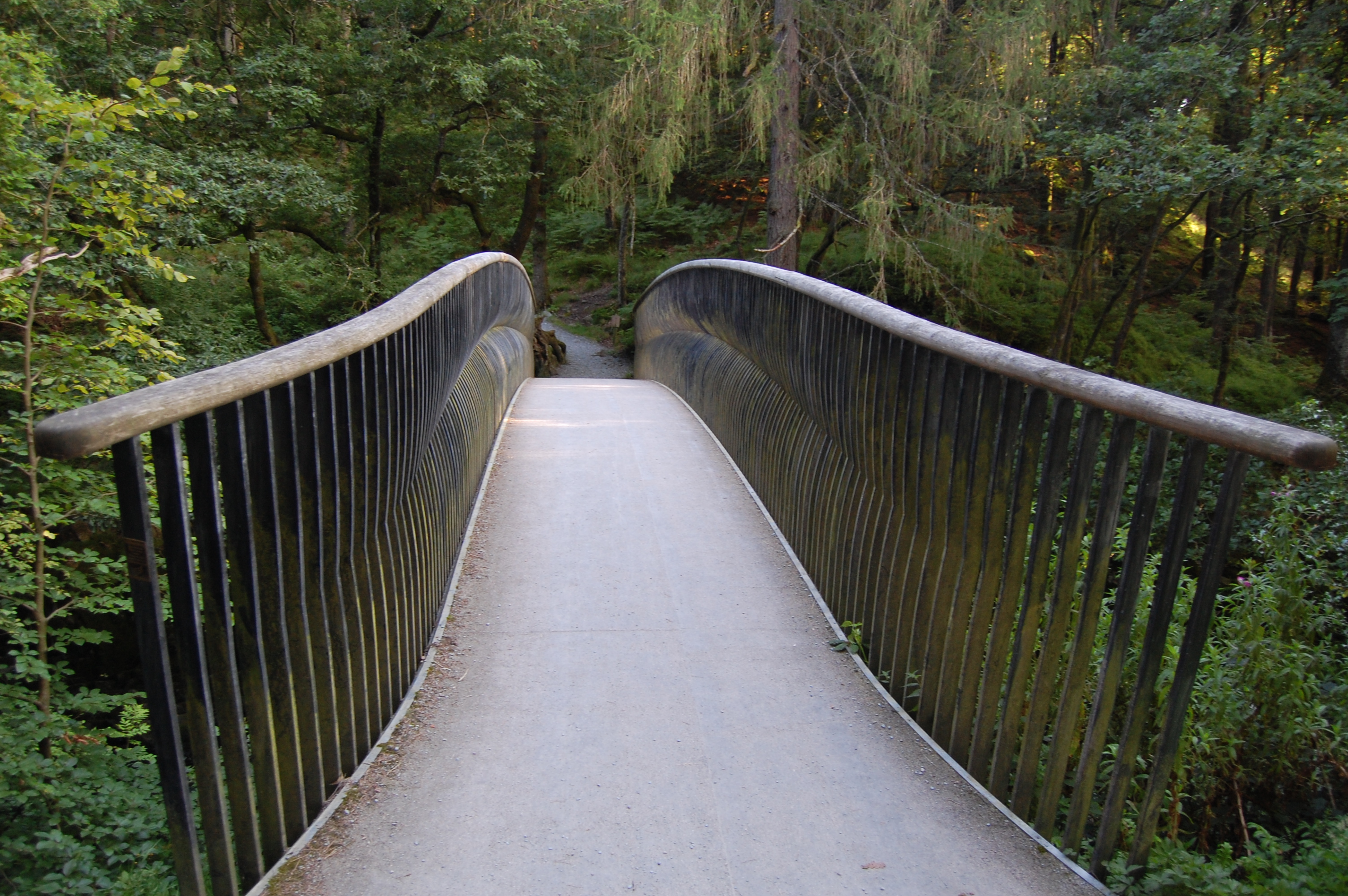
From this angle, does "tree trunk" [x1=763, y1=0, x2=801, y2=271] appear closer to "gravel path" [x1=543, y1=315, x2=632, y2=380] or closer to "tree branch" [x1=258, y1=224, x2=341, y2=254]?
"tree branch" [x1=258, y1=224, x2=341, y2=254]

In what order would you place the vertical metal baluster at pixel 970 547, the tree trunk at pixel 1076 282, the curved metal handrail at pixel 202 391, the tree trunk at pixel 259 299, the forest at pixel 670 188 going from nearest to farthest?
the curved metal handrail at pixel 202 391 < the vertical metal baluster at pixel 970 547 < the forest at pixel 670 188 < the tree trunk at pixel 259 299 < the tree trunk at pixel 1076 282

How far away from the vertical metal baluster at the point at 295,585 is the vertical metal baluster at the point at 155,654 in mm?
494

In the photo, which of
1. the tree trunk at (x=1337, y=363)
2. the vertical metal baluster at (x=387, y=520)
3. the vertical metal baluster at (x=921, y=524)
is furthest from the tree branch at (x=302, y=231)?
the tree trunk at (x=1337, y=363)

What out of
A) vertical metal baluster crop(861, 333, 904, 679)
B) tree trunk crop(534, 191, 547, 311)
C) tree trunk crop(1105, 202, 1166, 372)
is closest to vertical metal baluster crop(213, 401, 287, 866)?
vertical metal baluster crop(861, 333, 904, 679)

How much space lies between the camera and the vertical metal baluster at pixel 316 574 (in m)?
2.29

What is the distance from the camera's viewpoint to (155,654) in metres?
1.65

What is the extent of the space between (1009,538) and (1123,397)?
0.60m

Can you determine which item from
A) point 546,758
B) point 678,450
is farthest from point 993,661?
point 678,450

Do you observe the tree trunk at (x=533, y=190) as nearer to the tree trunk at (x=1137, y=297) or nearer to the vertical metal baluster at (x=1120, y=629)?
the tree trunk at (x=1137, y=297)

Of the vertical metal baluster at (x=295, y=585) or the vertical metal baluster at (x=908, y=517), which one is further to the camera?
the vertical metal baluster at (x=908, y=517)

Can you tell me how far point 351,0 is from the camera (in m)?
13.9

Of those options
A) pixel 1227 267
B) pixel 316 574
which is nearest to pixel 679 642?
pixel 316 574

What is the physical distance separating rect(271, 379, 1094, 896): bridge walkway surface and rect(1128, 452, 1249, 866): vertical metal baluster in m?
0.30

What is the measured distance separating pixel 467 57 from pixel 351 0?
1.94 meters
